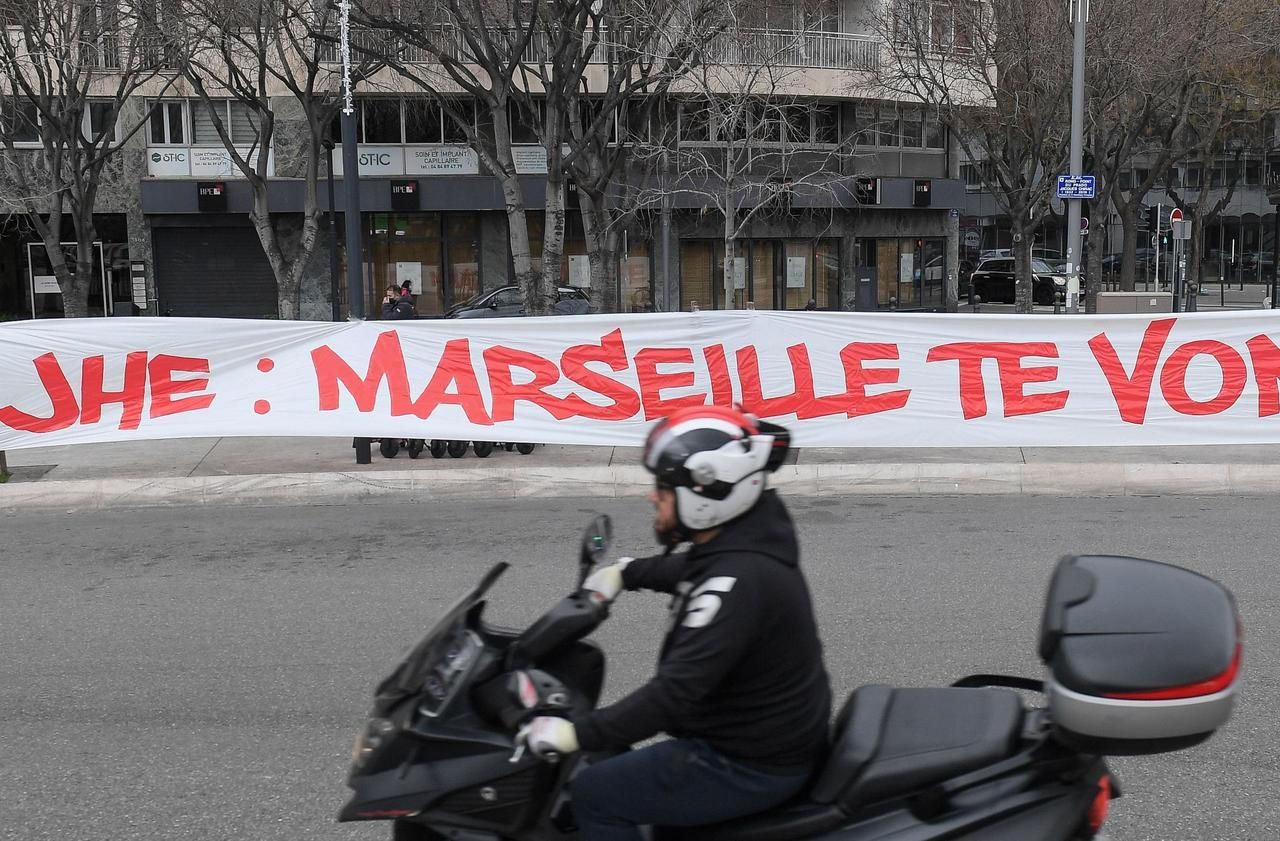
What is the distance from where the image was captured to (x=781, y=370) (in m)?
11.3

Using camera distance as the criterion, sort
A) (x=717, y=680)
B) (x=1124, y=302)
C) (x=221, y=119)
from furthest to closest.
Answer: (x=221, y=119) → (x=1124, y=302) → (x=717, y=680)

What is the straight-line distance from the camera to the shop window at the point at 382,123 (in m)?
35.5

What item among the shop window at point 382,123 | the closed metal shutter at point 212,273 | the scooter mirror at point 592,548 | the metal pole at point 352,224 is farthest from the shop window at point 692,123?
the scooter mirror at point 592,548

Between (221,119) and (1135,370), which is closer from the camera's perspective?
(1135,370)

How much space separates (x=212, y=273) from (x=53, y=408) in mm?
26216

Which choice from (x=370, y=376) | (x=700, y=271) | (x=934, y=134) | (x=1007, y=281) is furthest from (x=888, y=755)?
(x=1007, y=281)

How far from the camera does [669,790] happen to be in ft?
10.1

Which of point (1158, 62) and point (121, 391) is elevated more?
point (1158, 62)

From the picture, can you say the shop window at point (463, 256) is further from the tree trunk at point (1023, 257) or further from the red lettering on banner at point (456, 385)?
the red lettering on banner at point (456, 385)

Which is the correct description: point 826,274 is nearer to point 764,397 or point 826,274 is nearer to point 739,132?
point 739,132

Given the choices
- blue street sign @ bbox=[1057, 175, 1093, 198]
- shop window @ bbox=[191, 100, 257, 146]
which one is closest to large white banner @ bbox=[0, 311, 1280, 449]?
blue street sign @ bbox=[1057, 175, 1093, 198]

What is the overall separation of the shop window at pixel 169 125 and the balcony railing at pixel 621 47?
27.8 ft

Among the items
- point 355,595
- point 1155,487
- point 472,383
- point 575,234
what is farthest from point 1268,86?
point 355,595

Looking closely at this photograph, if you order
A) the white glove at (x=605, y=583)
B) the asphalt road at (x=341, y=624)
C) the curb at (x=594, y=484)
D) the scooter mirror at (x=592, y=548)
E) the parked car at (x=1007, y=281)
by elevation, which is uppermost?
the parked car at (x=1007, y=281)
